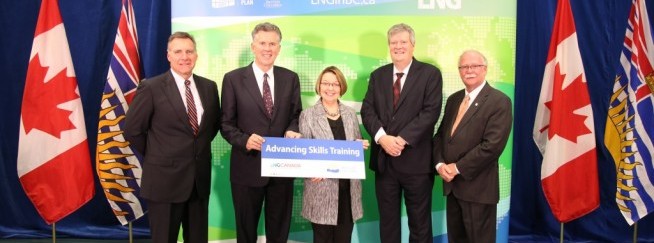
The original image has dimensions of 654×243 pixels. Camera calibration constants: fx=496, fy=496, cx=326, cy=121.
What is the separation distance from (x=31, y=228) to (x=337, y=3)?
365cm

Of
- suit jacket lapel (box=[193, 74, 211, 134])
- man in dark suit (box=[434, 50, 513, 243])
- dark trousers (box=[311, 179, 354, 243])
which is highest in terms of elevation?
suit jacket lapel (box=[193, 74, 211, 134])

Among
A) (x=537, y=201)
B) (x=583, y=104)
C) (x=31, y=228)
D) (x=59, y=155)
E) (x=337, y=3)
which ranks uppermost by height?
(x=337, y=3)

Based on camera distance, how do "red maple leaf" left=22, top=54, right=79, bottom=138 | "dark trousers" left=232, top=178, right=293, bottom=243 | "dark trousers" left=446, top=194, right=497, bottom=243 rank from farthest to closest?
"red maple leaf" left=22, top=54, right=79, bottom=138 < "dark trousers" left=232, top=178, right=293, bottom=243 < "dark trousers" left=446, top=194, right=497, bottom=243

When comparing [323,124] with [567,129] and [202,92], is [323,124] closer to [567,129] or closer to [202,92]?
[202,92]

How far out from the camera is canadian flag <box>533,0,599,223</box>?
3656 millimetres

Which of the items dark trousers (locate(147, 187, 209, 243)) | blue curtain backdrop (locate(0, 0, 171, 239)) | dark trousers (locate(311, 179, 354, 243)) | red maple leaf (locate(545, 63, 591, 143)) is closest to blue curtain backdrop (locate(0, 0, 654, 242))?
blue curtain backdrop (locate(0, 0, 171, 239))

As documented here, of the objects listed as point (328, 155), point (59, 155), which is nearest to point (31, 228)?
point (59, 155)

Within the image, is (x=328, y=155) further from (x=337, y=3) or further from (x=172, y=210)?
(x=337, y=3)

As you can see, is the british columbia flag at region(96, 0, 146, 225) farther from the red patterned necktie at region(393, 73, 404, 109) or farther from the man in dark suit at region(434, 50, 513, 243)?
the man in dark suit at region(434, 50, 513, 243)

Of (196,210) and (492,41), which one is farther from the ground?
(492,41)

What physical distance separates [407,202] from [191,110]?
1505 millimetres

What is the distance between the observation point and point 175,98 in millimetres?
2830

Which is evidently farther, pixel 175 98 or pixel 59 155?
pixel 59 155

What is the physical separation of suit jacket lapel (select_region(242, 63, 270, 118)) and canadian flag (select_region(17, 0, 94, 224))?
1430 mm
